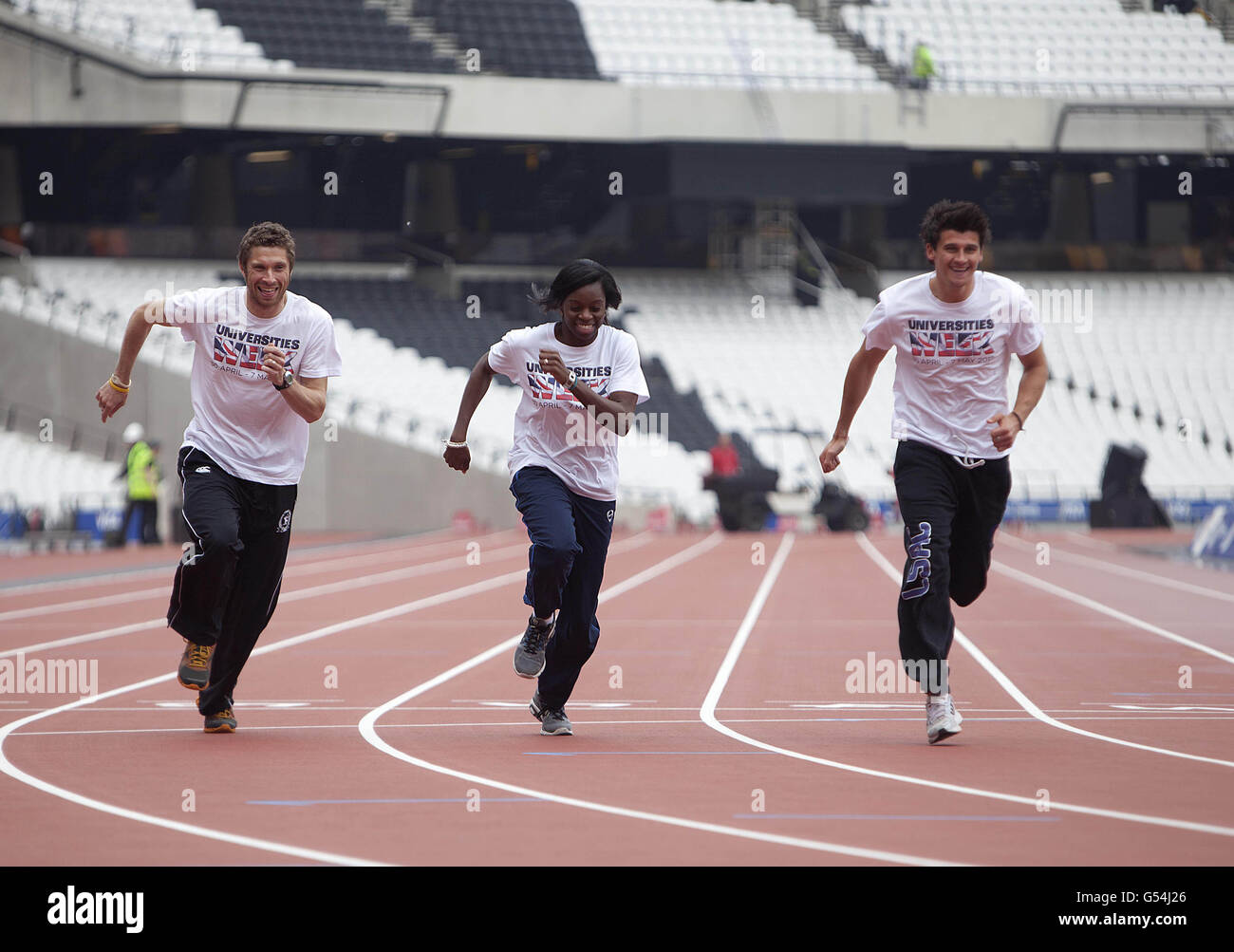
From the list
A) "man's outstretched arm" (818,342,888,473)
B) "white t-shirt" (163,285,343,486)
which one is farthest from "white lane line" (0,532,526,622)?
"man's outstretched arm" (818,342,888,473)

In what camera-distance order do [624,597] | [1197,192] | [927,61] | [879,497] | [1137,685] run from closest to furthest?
[1137,685] → [624,597] → [879,497] → [927,61] → [1197,192]

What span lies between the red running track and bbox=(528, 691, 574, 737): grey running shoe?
0.33 ft

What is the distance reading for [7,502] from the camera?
1156 inches

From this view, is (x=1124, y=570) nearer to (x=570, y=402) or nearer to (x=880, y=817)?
(x=570, y=402)

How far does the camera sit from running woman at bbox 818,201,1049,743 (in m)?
7.41

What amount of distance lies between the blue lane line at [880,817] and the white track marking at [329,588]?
7687 mm

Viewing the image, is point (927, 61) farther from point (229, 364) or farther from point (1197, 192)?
point (229, 364)

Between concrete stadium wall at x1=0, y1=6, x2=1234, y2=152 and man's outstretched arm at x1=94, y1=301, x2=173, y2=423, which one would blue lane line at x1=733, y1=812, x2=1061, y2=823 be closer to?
man's outstretched arm at x1=94, y1=301, x2=173, y2=423

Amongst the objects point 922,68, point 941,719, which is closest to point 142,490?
point 941,719

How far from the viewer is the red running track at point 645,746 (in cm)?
512

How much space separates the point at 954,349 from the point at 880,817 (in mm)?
2612

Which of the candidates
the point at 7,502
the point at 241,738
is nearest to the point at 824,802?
the point at 241,738

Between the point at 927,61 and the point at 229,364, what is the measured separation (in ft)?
119

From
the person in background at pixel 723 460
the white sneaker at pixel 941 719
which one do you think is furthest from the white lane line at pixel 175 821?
the person in background at pixel 723 460
